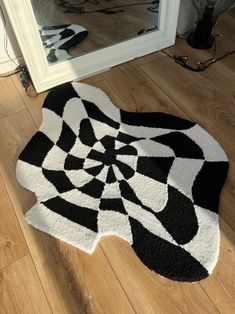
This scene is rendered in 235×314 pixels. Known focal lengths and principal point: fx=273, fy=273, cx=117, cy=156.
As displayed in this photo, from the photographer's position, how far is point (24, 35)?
1.29 metres

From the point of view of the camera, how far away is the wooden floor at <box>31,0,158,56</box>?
162 cm

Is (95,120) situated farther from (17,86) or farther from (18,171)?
(17,86)

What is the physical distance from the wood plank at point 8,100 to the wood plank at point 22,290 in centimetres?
81

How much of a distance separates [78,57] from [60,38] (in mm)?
154

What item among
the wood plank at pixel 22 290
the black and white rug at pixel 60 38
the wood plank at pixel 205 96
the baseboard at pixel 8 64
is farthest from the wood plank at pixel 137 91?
the wood plank at pixel 22 290

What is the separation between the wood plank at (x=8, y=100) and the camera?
4.75 feet

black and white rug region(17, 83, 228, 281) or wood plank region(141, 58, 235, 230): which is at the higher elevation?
black and white rug region(17, 83, 228, 281)

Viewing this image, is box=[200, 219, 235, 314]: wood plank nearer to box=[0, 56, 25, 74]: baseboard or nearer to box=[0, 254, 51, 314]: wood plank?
box=[0, 254, 51, 314]: wood plank

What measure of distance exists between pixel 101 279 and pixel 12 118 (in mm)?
925

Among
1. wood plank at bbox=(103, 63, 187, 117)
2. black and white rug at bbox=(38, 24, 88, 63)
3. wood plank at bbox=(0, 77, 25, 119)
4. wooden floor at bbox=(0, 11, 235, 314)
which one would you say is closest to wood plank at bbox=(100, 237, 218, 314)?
wooden floor at bbox=(0, 11, 235, 314)

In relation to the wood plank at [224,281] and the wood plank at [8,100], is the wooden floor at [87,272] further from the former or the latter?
the wood plank at [8,100]

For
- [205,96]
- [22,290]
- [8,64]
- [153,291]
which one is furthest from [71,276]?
[8,64]

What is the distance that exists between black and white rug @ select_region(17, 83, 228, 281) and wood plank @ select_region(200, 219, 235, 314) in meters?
0.03

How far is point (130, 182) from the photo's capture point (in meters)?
1.12
